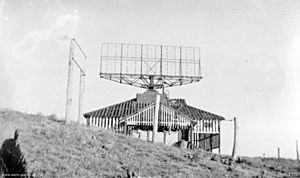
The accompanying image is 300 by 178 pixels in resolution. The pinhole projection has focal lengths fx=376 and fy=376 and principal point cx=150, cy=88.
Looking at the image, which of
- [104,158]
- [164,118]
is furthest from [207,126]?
[104,158]

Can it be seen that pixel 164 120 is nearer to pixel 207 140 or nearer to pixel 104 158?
→ pixel 207 140

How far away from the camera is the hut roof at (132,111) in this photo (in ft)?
115

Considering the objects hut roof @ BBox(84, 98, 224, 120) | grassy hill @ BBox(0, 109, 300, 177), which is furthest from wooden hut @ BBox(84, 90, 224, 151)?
grassy hill @ BBox(0, 109, 300, 177)

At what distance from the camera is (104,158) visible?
1412cm

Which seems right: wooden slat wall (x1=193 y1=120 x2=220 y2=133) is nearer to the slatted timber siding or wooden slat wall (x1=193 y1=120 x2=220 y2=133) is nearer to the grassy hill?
the slatted timber siding

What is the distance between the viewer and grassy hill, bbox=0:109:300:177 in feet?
40.3

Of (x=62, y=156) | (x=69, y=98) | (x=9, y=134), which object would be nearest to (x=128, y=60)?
(x=69, y=98)

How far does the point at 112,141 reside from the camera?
1734 cm

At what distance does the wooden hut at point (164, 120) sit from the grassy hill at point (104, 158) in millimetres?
13111

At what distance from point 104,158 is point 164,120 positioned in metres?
18.3

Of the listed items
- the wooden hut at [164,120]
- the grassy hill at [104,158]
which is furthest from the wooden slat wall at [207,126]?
the grassy hill at [104,158]

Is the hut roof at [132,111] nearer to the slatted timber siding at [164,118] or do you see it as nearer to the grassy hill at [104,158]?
the slatted timber siding at [164,118]

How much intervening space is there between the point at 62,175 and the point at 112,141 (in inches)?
243

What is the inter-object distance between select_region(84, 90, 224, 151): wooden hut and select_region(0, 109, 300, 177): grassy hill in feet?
43.0
